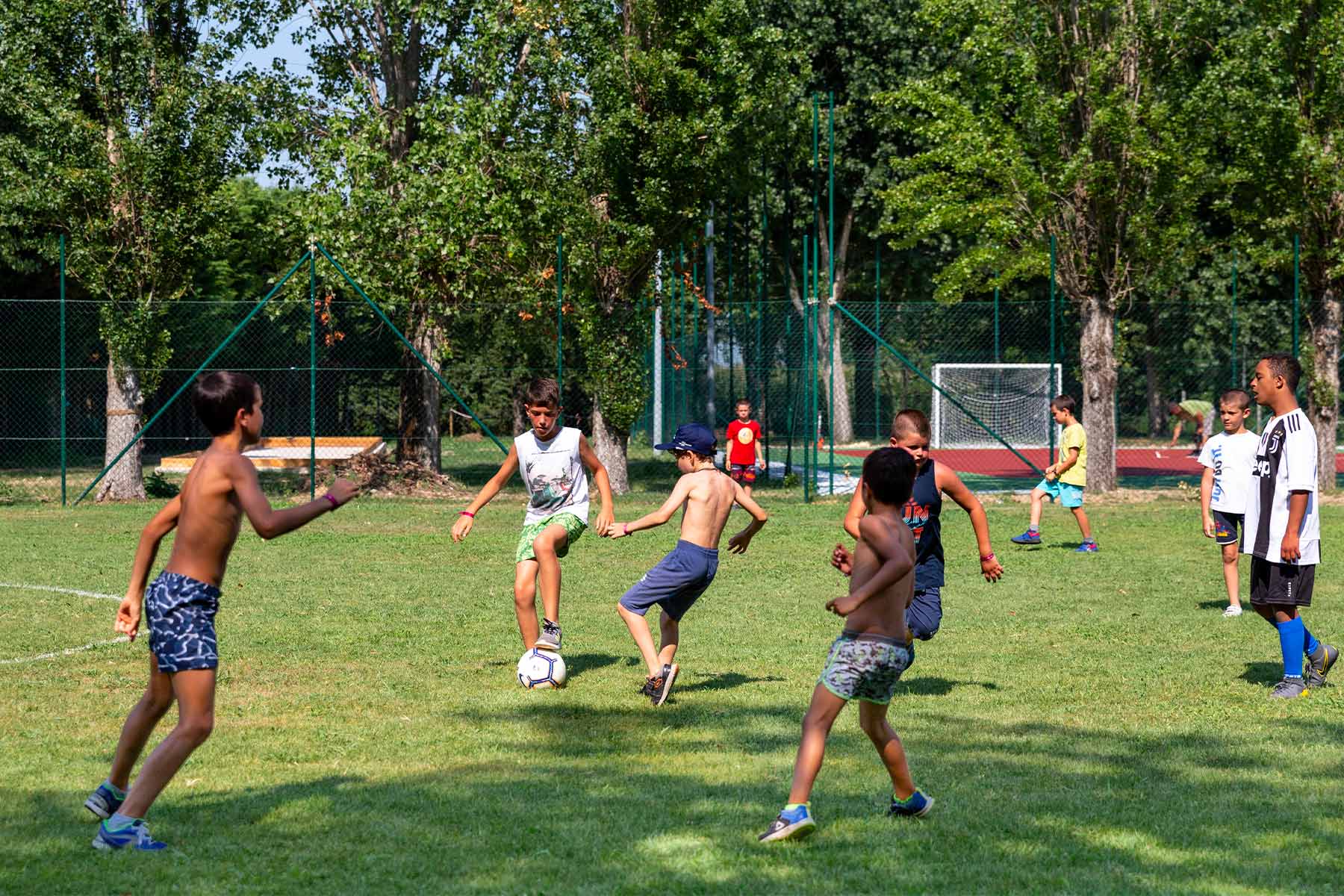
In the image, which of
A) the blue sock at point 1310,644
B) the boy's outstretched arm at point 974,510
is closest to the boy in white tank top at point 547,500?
the boy's outstretched arm at point 974,510

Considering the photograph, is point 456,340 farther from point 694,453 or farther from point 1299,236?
point 694,453

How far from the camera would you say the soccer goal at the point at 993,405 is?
29828mm

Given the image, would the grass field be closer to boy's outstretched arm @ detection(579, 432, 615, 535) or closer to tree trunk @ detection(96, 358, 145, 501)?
boy's outstretched arm @ detection(579, 432, 615, 535)

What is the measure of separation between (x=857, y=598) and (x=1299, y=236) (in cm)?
2092

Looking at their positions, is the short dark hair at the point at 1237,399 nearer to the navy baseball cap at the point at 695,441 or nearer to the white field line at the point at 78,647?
the navy baseball cap at the point at 695,441

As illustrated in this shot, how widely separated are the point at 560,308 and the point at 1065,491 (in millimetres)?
8453

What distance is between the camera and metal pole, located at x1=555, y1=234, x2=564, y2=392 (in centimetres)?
2142

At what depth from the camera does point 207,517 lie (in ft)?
17.7

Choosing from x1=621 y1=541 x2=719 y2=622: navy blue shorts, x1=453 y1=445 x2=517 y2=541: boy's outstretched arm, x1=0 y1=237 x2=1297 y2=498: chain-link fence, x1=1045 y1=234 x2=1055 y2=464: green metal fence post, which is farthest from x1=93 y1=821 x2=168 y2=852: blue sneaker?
x1=1045 y1=234 x2=1055 y2=464: green metal fence post

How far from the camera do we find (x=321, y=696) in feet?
27.0

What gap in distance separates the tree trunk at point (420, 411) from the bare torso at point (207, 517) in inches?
730

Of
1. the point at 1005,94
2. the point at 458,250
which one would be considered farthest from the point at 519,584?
the point at 1005,94

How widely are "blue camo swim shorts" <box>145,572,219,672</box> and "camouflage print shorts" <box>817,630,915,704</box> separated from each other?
7.24 feet

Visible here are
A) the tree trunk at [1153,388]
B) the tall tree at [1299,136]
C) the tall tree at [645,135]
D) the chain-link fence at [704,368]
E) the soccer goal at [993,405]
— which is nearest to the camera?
the tall tree at [645,135]
